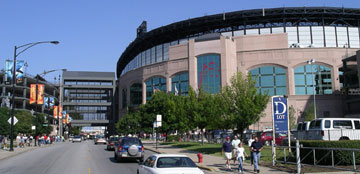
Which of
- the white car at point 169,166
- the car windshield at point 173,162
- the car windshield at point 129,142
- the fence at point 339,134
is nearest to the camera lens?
the white car at point 169,166

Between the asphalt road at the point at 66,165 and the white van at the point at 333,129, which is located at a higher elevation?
the white van at the point at 333,129

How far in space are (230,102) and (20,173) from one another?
16.7m

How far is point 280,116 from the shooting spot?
1873 centimetres

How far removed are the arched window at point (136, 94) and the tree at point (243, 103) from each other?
62317mm

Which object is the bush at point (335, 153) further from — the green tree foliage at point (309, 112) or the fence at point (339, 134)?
the green tree foliage at point (309, 112)

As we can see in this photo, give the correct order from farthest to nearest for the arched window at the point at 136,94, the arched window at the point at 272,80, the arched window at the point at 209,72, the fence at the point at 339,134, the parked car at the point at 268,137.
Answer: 1. the arched window at the point at 136,94
2. the arched window at the point at 209,72
3. the arched window at the point at 272,80
4. the parked car at the point at 268,137
5. the fence at the point at 339,134

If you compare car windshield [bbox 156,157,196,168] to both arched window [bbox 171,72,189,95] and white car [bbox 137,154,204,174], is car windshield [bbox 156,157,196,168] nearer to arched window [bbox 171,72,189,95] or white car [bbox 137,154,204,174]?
white car [bbox 137,154,204,174]

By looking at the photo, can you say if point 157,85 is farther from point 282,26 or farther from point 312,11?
point 312,11

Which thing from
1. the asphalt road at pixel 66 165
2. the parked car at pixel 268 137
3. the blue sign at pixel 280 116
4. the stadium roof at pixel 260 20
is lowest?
the asphalt road at pixel 66 165

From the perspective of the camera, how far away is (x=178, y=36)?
84.4 m

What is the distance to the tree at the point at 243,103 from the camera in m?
26.0

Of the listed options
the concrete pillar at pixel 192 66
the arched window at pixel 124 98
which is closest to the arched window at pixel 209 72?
the concrete pillar at pixel 192 66

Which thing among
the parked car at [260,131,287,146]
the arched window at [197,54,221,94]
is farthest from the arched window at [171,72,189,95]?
the parked car at [260,131,287,146]

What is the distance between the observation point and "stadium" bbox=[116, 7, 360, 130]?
68.2 meters
